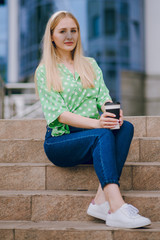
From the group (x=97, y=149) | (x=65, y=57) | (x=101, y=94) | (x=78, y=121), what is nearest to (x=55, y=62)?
(x=65, y=57)

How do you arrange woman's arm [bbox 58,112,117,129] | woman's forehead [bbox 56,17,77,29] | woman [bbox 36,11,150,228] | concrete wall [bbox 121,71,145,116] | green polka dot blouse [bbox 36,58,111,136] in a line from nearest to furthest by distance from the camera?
woman [bbox 36,11,150,228]
woman's arm [bbox 58,112,117,129]
green polka dot blouse [bbox 36,58,111,136]
woman's forehead [bbox 56,17,77,29]
concrete wall [bbox 121,71,145,116]

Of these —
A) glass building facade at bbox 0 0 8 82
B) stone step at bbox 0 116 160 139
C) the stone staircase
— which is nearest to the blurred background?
glass building facade at bbox 0 0 8 82

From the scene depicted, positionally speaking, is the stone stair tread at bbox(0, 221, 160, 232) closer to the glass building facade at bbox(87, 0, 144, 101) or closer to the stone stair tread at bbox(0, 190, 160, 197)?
the stone stair tread at bbox(0, 190, 160, 197)

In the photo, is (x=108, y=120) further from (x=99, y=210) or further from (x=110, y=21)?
(x=110, y=21)

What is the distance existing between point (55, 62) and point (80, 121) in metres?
0.64

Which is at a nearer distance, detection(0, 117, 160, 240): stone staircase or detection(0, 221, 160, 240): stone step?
detection(0, 221, 160, 240): stone step

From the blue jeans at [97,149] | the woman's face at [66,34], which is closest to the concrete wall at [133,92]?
the woman's face at [66,34]

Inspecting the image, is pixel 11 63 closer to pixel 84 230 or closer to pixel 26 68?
pixel 26 68

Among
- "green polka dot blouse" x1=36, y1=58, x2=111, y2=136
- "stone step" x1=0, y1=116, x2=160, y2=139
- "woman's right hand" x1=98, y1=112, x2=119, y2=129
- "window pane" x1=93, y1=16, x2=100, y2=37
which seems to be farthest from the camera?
"window pane" x1=93, y1=16, x2=100, y2=37

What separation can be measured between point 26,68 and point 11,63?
72 cm

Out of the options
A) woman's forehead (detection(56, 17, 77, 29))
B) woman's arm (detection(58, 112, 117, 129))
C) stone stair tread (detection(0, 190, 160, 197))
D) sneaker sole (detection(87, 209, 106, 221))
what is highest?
woman's forehead (detection(56, 17, 77, 29))

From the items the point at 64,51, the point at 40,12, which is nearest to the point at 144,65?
the point at 40,12

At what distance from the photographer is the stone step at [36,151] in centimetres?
354

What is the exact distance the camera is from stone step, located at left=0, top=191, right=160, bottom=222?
2.87m
